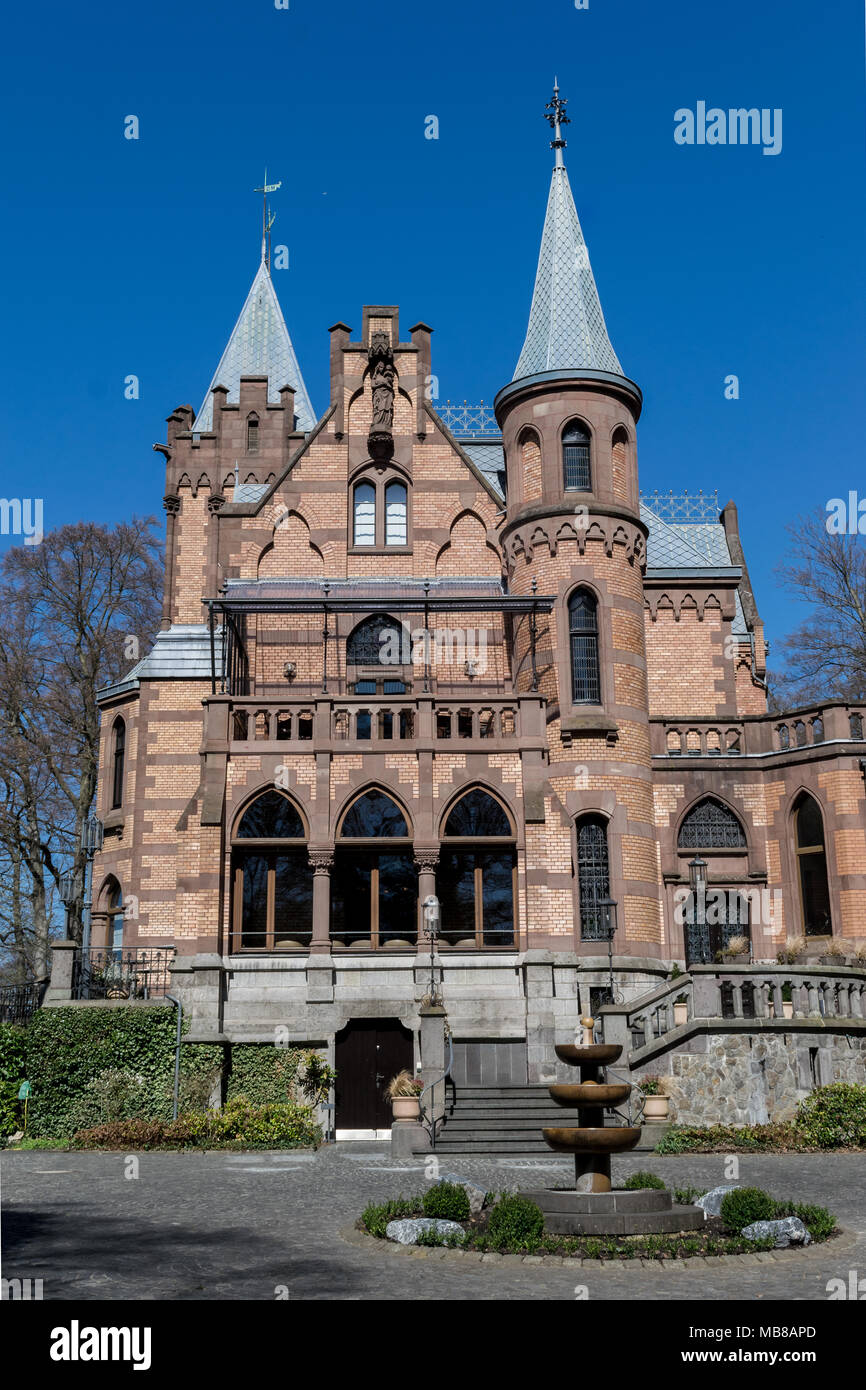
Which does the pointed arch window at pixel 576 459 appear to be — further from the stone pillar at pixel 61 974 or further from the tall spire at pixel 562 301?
the stone pillar at pixel 61 974

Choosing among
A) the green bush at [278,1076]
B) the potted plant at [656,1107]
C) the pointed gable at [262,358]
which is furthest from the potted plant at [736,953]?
the pointed gable at [262,358]

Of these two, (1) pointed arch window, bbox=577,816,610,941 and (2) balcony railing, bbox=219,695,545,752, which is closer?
(2) balcony railing, bbox=219,695,545,752

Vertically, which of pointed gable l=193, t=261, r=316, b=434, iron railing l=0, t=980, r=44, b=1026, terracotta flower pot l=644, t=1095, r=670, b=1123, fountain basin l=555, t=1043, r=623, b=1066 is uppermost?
pointed gable l=193, t=261, r=316, b=434

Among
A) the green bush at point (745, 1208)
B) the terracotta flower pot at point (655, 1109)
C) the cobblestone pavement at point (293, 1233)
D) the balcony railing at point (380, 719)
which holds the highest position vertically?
the balcony railing at point (380, 719)

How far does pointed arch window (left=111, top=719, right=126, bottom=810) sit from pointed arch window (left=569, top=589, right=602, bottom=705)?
37.8 feet

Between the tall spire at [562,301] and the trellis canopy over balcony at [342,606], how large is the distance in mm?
5365

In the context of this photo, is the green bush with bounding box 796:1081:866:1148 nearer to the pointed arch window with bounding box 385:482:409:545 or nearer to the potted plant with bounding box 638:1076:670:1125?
the potted plant with bounding box 638:1076:670:1125

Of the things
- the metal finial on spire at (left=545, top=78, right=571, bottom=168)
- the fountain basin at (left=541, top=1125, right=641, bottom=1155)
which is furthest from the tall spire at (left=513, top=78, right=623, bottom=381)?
the fountain basin at (left=541, top=1125, right=641, bottom=1155)

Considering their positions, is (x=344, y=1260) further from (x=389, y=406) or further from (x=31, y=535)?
(x=31, y=535)

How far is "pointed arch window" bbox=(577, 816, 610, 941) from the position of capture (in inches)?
1107

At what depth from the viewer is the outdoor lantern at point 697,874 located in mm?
28438

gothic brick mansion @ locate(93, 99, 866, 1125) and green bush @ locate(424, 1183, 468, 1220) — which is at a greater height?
gothic brick mansion @ locate(93, 99, 866, 1125)
